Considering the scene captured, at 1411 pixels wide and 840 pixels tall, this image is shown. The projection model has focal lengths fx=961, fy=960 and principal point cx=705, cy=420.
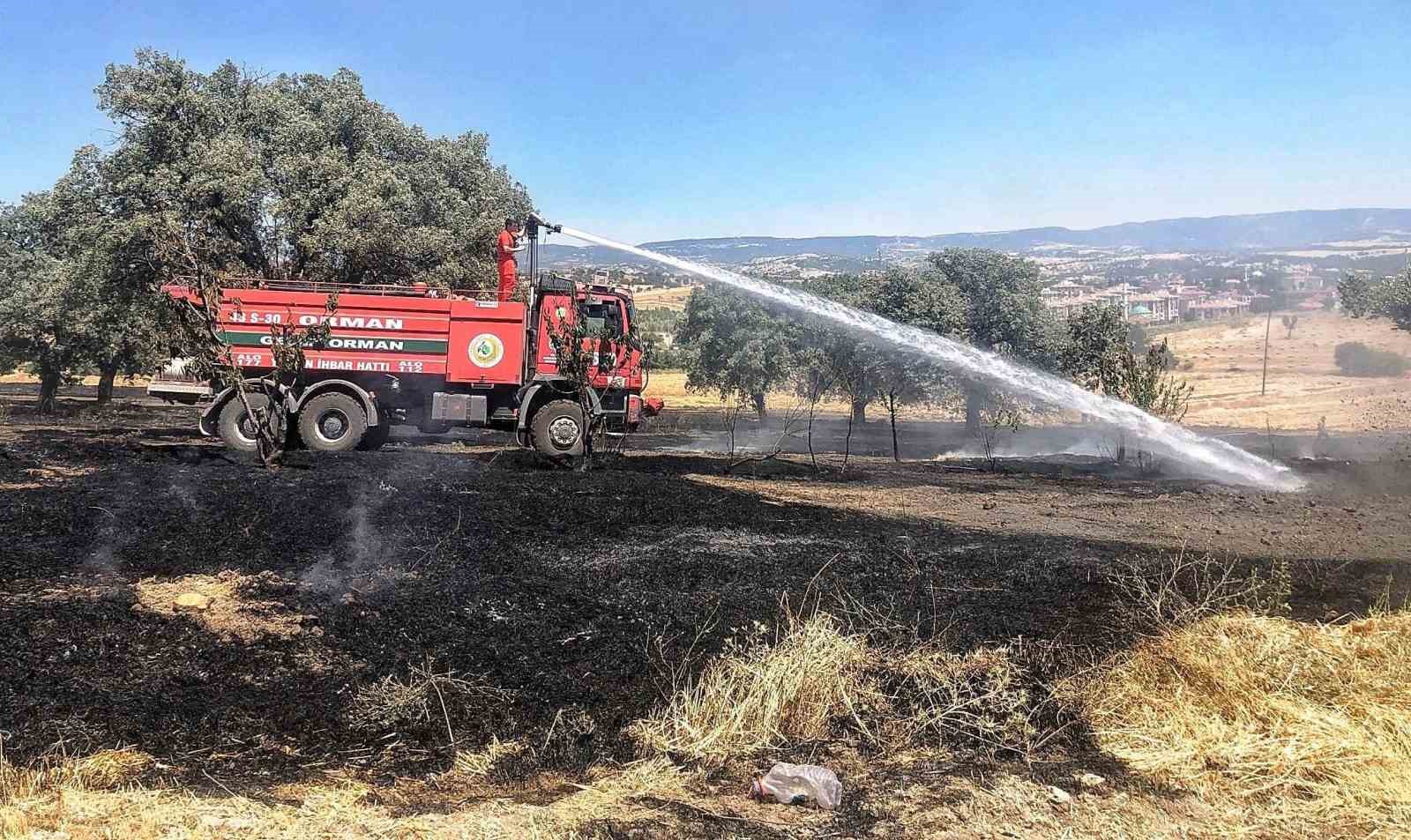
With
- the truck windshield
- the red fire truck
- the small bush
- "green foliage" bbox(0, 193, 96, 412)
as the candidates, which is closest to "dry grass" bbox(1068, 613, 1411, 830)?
the red fire truck

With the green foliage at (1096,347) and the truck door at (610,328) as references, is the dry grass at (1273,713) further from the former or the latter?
the green foliage at (1096,347)

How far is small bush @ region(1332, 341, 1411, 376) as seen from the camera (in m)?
44.1

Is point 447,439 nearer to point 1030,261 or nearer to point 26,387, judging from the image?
point 1030,261

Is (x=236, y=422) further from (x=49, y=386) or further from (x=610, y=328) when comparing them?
(x=49, y=386)

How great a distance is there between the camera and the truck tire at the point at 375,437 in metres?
17.5

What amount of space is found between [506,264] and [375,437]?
13.5ft

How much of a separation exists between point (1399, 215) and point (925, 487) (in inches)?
1393

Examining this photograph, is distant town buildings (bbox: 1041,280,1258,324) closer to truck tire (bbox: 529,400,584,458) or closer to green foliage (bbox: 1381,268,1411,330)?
green foliage (bbox: 1381,268,1411,330)

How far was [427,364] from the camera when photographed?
691 inches

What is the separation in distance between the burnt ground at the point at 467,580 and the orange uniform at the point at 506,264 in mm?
4490

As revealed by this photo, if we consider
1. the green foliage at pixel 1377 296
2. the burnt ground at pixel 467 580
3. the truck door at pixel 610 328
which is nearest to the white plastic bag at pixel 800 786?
the burnt ground at pixel 467 580

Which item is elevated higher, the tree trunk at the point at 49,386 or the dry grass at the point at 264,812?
the tree trunk at the point at 49,386

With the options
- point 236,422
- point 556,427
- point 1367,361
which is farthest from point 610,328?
point 1367,361

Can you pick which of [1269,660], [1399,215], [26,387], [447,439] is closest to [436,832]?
[1269,660]
